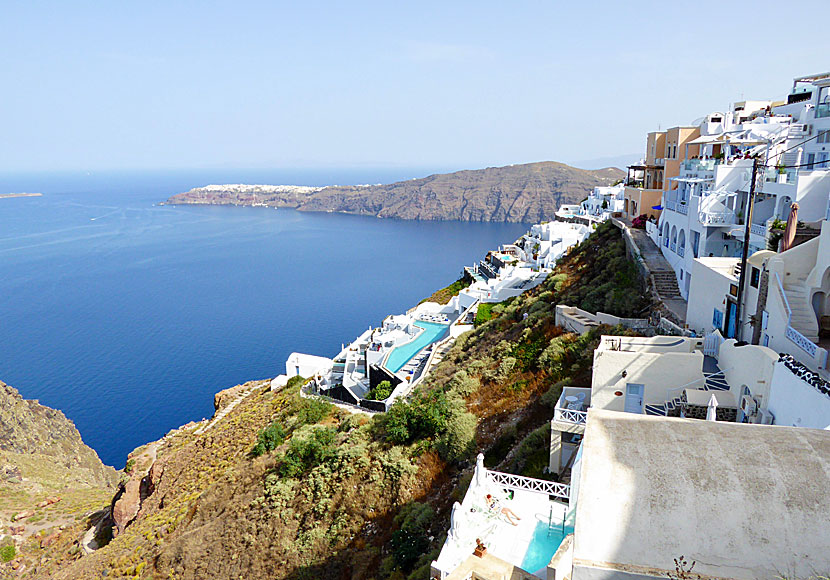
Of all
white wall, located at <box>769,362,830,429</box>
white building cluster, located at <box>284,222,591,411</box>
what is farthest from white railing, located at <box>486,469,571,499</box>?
white building cluster, located at <box>284,222,591,411</box>

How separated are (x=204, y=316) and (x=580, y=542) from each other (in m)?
64.1

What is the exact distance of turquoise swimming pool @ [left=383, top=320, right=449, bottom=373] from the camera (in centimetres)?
2590

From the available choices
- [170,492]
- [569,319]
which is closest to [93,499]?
[170,492]

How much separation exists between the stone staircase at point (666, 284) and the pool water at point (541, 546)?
12472mm

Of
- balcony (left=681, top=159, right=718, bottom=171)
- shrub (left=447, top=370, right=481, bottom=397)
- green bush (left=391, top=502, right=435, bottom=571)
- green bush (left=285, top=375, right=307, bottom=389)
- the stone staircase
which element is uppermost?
balcony (left=681, top=159, right=718, bottom=171)

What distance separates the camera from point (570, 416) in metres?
10.3

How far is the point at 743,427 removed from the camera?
5.80 metres

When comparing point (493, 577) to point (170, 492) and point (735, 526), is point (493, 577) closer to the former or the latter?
point (735, 526)

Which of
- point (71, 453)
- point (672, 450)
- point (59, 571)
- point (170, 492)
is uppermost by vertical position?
point (672, 450)

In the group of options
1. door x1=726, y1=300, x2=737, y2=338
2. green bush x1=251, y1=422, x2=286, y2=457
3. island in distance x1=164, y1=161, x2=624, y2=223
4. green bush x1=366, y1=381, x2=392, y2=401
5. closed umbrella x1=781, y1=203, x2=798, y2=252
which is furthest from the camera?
island in distance x1=164, y1=161, x2=624, y2=223

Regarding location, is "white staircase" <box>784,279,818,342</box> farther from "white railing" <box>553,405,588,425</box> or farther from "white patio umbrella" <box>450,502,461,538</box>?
"white patio umbrella" <box>450,502,461,538</box>

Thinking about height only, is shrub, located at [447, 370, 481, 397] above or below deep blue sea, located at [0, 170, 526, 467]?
above

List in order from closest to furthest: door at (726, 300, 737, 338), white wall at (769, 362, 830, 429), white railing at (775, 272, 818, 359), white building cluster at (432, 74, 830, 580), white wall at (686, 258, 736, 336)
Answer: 1. white building cluster at (432, 74, 830, 580)
2. white wall at (769, 362, 830, 429)
3. white railing at (775, 272, 818, 359)
4. door at (726, 300, 737, 338)
5. white wall at (686, 258, 736, 336)

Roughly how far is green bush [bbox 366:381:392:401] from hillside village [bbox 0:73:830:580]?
0.18 metres
